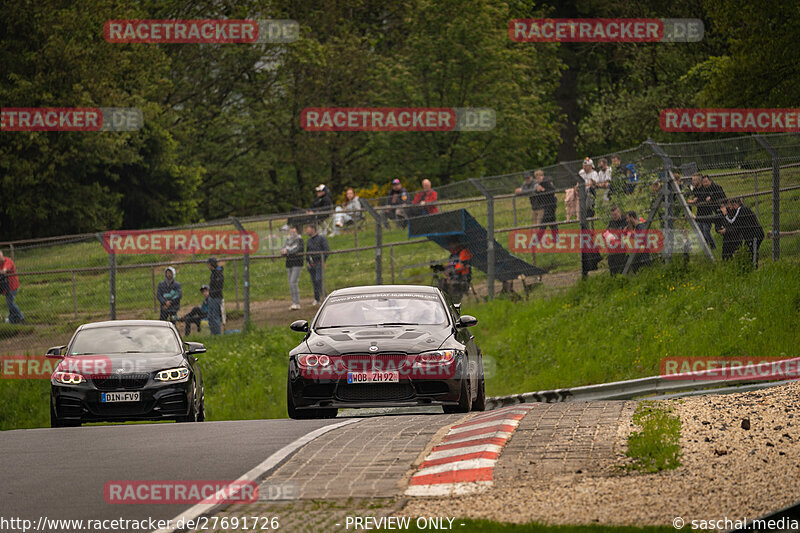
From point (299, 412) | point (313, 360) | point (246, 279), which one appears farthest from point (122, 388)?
point (246, 279)

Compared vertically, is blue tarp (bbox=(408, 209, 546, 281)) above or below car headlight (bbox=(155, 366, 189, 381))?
above

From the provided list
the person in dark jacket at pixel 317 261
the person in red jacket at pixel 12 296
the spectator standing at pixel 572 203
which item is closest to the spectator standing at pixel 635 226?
the spectator standing at pixel 572 203

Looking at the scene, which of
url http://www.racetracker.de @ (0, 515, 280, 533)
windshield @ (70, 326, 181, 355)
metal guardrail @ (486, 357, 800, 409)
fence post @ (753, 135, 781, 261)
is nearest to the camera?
url http://www.racetracker.de @ (0, 515, 280, 533)

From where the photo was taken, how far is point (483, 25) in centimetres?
4947

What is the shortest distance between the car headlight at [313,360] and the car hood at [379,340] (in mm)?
59

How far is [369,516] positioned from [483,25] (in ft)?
142

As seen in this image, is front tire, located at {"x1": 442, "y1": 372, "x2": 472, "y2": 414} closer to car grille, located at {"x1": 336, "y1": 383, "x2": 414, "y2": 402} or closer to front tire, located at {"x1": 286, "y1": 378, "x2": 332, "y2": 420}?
car grille, located at {"x1": 336, "y1": 383, "x2": 414, "y2": 402}

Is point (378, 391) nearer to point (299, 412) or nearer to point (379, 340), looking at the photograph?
point (379, 340)

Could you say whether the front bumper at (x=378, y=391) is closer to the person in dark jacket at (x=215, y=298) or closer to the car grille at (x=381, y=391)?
the car grille at (x=381, y=391)

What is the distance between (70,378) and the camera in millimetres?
15555

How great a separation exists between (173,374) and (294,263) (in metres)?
9.02

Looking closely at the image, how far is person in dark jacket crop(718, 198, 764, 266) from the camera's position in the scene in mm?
19438

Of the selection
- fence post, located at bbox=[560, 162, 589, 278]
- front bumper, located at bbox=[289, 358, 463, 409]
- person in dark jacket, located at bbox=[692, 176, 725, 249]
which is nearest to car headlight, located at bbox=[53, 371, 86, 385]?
front bumper, located at bbox=[289, 358, 463, 409]

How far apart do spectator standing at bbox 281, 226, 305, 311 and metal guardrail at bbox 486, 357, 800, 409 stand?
9.73 m
